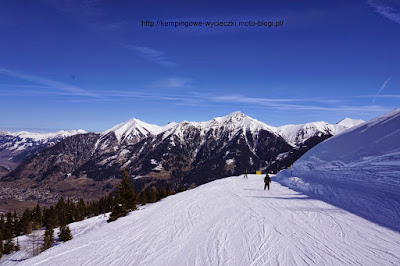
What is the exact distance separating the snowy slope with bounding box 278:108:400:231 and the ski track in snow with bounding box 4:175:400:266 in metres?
1.32

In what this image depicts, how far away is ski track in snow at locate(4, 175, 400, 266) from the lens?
7078mm

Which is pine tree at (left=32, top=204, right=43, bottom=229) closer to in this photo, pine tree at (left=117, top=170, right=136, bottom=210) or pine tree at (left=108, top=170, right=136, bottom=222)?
pine tree at (left=108, top=170, right=136, bottom=222)

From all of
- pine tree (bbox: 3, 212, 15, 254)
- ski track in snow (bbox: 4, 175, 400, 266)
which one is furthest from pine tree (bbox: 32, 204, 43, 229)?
ski track in snow (bbox: 4, 175, 400, 266)

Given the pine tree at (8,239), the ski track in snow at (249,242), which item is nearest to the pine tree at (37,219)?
the pine tree at (8,239)

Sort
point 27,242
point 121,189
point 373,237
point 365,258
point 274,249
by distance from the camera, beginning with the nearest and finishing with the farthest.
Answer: point 365,258, point 274,249, point 373,237, point 121,189, point 27,242

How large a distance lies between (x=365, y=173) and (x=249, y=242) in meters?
12.8

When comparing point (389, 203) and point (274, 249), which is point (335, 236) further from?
point (389, 203)

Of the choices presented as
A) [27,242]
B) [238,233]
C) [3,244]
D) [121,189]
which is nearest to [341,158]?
[238,233]

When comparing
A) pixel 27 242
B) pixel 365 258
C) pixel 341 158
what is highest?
pixel 341 158

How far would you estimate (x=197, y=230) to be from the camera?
1066 cm

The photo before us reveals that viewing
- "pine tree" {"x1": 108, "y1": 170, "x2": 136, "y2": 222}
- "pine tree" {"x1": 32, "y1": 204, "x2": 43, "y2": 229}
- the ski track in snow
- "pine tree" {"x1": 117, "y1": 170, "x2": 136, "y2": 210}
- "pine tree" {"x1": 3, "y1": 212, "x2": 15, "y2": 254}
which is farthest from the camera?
"pine tree" {"x1": 32, "y1": 204, "x2": 43, "y2": 229}

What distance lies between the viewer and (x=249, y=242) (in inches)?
333

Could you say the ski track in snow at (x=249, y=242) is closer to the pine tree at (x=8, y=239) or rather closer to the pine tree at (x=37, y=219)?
the pine tree at (x=8, y=239)

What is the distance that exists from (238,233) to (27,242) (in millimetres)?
83919
